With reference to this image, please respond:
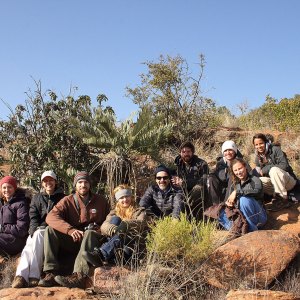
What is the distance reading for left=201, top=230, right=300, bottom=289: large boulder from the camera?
465 cm

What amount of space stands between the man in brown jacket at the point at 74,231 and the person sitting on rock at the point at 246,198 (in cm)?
178

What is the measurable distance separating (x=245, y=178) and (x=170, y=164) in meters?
2.83

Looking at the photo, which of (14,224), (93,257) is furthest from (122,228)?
(14,224)

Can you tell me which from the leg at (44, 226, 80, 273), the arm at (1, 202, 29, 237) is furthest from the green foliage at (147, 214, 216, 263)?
the arm at (1, 202, 29, 237)

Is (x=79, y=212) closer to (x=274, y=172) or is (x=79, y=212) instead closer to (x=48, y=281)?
(x=48, y=281)

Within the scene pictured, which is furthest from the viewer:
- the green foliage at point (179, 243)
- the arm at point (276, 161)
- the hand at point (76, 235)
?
the arm at point (276, 161)

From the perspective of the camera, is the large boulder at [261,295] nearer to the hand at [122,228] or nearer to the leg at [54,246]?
the hand at [122,228]

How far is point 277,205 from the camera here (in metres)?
6.36

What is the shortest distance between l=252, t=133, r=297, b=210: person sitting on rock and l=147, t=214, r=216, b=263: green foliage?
1.78 metres

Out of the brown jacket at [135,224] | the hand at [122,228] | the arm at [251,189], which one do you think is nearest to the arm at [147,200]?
the brown jacket at [135,224]

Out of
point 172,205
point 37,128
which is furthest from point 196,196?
point 37,128

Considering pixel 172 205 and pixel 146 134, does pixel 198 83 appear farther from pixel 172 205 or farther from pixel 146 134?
pixel 172 205

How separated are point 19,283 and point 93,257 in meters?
0.94

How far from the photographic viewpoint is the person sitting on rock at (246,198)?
5.46 meters
